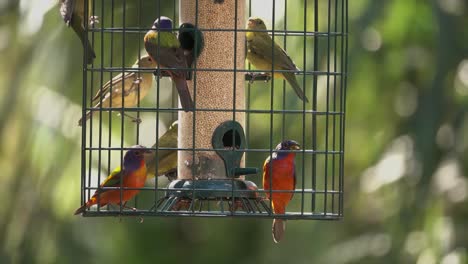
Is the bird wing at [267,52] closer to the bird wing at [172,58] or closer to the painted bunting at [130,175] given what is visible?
the bird wing at [172,58]

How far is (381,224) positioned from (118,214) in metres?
8.61

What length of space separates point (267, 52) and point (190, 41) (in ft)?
2.22

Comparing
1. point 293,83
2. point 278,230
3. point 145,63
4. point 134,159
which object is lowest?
point 278,230

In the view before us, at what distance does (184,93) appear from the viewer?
9.44 meters

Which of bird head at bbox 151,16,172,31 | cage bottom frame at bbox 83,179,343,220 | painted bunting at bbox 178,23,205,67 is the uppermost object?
bird head at bbox 151,16,172,31

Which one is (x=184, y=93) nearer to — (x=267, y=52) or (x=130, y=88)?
(x=267, y=52)

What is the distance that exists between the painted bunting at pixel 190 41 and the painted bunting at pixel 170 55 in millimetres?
157

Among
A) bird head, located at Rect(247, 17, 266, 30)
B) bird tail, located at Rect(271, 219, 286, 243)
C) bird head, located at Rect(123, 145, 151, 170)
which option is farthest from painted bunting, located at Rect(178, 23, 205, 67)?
bird tail, located at Rect(271, 219, 286, 243)

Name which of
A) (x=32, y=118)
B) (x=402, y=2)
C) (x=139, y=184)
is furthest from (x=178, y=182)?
Answer: (x=402, y=2)

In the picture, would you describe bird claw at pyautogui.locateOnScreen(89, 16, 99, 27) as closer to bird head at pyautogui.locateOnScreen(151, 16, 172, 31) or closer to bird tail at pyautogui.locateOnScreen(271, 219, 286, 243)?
bird head at pyautogui.locateOnScreen(151, 16, 172, 31)

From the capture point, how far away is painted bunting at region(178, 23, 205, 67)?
965 cm

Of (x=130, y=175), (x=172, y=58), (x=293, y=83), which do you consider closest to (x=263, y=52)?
(x=293, y=83)

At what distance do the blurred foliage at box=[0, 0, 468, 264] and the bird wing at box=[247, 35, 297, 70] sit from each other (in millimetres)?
2850

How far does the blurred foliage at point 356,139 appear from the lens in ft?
47.6
